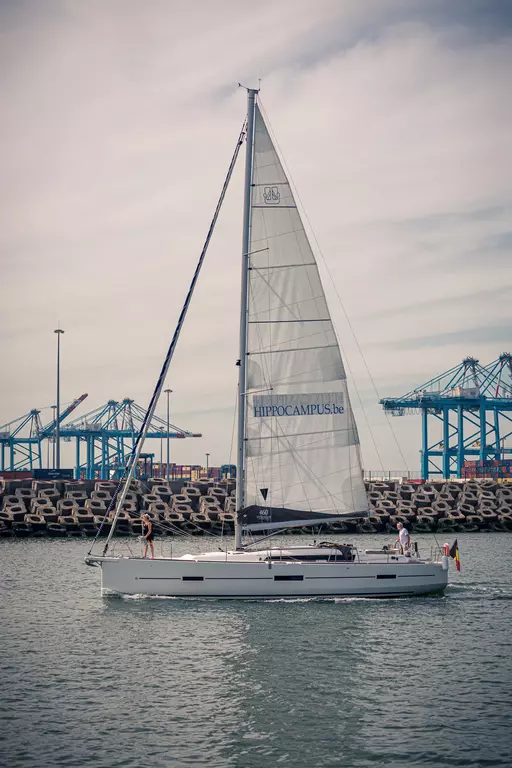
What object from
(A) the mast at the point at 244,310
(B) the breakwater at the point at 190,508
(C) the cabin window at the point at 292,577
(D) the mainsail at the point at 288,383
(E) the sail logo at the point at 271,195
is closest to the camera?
(C) the cabin window at the point at 292,577

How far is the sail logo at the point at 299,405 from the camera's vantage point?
27406 millimetres

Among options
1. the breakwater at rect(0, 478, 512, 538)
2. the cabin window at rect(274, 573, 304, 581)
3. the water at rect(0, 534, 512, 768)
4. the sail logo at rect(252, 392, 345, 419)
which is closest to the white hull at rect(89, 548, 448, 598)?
the cabin window at rect(274, 573, 304, 581)

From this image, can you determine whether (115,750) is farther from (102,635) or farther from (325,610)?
(325,610)

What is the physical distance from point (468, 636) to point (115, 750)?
1164cm

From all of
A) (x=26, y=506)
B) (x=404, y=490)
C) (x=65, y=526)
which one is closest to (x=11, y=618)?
(x=65, y=526)

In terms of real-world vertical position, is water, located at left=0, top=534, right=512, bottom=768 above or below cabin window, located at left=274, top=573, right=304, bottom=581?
below

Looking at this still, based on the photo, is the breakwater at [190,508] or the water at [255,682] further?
the breakwater at [190,508]

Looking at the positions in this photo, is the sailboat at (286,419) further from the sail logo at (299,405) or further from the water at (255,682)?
the water at (255,682)

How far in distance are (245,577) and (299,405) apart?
5597 mm

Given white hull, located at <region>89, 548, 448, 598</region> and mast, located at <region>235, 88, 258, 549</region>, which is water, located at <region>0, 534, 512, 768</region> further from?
mast, located at <region>235, 88, 258, 549</region>

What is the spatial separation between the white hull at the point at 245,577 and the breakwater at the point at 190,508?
98.8ft

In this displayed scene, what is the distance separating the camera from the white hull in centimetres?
2583

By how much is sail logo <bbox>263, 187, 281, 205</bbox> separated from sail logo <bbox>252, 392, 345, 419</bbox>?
602 centimetres

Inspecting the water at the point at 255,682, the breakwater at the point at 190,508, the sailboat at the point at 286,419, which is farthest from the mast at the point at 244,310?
the breakwater at the point at 190,508
